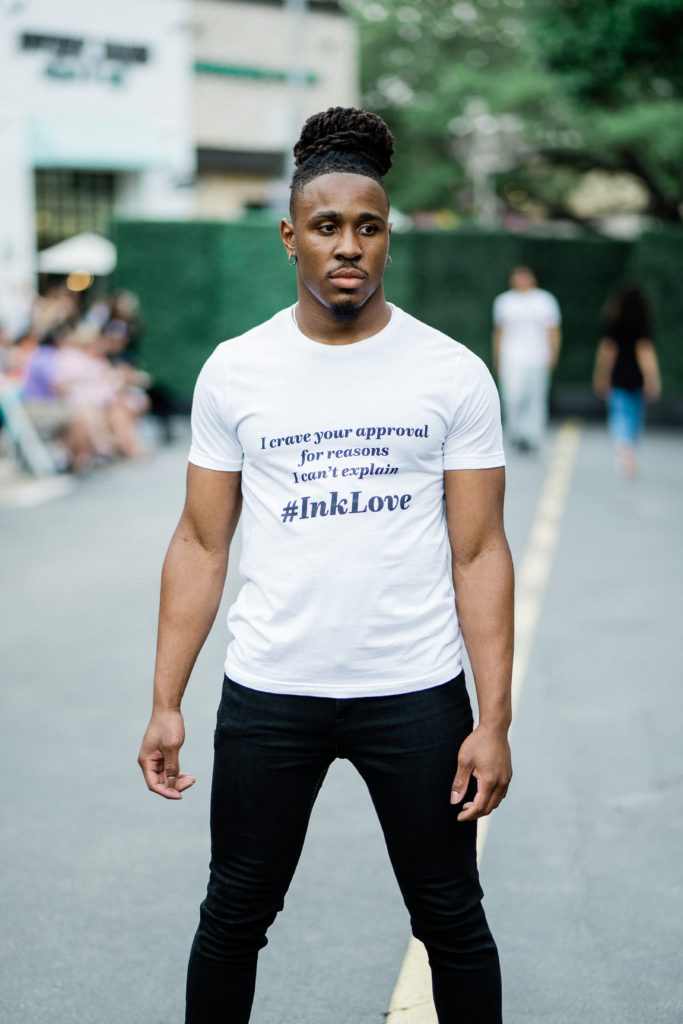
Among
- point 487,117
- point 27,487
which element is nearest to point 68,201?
point 27,487

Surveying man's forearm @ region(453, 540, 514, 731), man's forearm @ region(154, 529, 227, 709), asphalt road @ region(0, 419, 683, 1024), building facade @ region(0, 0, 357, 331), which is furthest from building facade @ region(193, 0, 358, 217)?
man's forearm @ region(453, 540, 514, 731)

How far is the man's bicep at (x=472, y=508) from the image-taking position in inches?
95.6

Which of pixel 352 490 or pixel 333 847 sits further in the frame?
pixel 333 847

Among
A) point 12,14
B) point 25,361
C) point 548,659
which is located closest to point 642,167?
point 12,14

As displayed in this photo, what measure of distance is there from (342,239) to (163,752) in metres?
1.00

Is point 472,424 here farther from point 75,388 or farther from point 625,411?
point 75,388

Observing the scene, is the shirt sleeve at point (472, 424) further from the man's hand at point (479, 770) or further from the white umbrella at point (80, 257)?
the white umbrella at point (80, 257)

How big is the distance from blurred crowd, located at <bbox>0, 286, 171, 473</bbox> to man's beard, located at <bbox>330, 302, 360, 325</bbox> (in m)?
11.3

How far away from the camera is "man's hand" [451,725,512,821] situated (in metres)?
2.39

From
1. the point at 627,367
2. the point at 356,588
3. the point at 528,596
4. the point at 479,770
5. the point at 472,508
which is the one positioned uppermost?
the point at 472,508

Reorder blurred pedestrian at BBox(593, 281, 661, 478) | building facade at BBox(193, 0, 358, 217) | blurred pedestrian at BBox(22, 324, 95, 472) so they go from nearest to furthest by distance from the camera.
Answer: blurred pedestrian at BBox(593, 281, 661, 478)
blurred pedestrian at BBox(22, 324, 95, 472)
building facade at BBox(193, 0, 358, 217)

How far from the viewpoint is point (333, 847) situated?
4.23 metres

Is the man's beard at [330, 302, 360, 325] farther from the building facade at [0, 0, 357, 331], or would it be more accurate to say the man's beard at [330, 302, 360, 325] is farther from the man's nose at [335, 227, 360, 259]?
the building facade at [0, 0, 357, 331]

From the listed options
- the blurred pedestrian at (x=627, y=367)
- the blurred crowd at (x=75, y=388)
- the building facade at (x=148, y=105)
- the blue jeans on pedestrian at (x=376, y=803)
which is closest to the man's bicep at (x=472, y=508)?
the blue jeans on pedestrian at (x=376, y=803)
